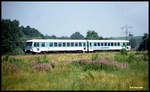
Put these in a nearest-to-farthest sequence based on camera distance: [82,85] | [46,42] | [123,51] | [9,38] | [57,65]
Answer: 1. [82,85]
2. [57,65]
3. [123,51]
4. [46,42]
5. [9,38]

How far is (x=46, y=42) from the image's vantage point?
935 inches

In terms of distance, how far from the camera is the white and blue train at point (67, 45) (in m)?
23.2

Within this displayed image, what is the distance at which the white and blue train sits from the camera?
23.2 metres

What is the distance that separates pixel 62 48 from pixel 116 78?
1700cm

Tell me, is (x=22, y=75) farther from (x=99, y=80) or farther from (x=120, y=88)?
(x=120, y=88)

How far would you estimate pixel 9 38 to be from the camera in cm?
4566

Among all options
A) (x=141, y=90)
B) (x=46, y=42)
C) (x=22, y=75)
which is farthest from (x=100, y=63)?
(x=46, y=42)

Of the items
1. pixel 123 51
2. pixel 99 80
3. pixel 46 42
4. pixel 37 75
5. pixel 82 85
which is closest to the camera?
pixel 82 85

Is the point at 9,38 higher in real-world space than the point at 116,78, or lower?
higher

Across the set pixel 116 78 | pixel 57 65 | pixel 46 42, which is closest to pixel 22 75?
pixel 57 65

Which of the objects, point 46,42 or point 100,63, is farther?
point 46,42

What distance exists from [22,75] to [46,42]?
14948mm

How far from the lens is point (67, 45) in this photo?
25.7 metres

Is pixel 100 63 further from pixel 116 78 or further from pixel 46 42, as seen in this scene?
pixel 46 42
